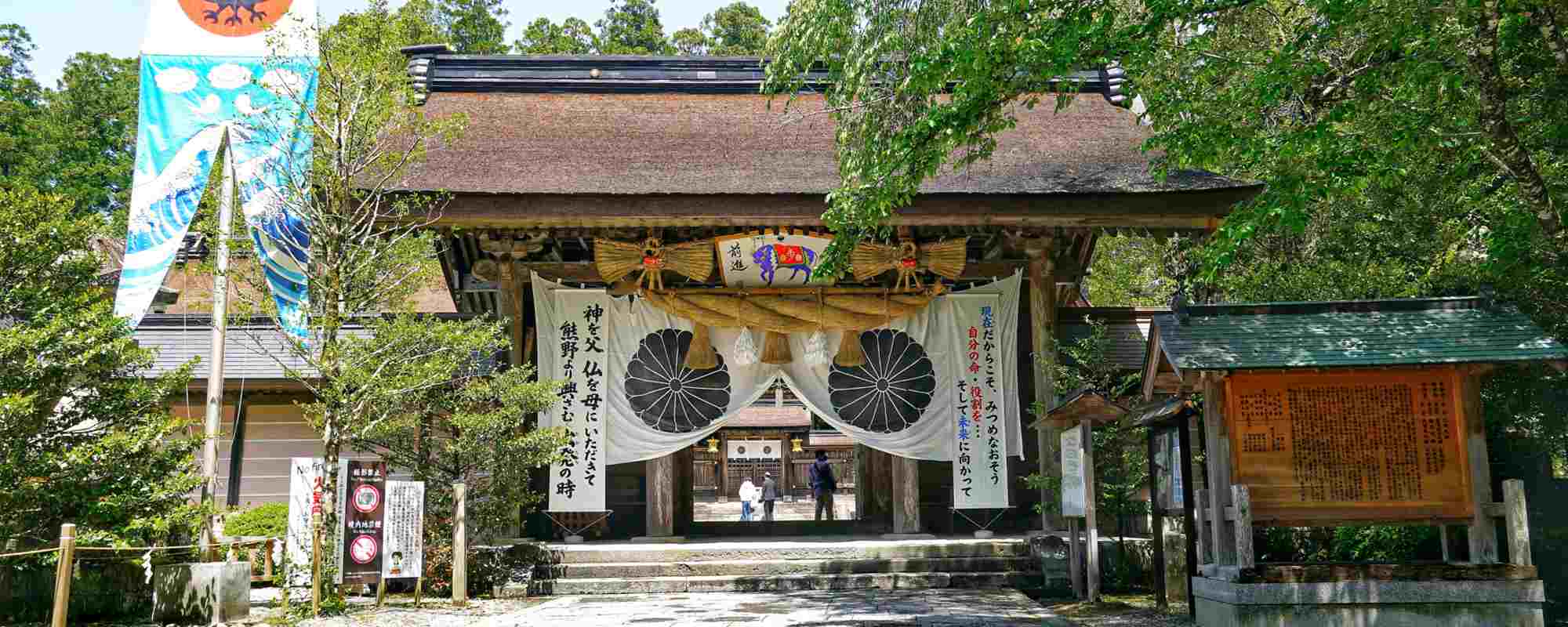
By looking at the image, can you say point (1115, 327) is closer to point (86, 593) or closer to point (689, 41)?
point (86, 593)

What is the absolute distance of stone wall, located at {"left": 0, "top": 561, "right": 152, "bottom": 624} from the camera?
27.9 feet

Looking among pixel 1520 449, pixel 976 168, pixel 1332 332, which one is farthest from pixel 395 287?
pixel 1520 449

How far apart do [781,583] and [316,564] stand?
163 inches

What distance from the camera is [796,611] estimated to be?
29.7 ft

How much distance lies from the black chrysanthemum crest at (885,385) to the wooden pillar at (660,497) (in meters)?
2.02

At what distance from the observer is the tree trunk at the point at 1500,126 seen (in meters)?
7.09

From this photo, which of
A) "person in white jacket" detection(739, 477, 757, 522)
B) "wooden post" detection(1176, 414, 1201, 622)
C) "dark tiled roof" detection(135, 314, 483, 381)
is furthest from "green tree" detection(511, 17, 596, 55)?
"wooden post" detection(1176, 414, 1201, 622)

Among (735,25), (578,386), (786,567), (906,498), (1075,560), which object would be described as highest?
(735,25)

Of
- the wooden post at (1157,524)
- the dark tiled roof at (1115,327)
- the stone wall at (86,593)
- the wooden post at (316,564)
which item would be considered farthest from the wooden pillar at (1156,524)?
the stone wall at (86,593)

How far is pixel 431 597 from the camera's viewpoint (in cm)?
1020

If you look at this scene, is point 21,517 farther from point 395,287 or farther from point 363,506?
point 395,287

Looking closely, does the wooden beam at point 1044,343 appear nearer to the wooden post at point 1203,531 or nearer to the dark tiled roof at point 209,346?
the wooden post at point 1203,531

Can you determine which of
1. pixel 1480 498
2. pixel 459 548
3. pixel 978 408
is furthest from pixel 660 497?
pixel 1480 498

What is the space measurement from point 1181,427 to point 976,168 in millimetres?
4623
